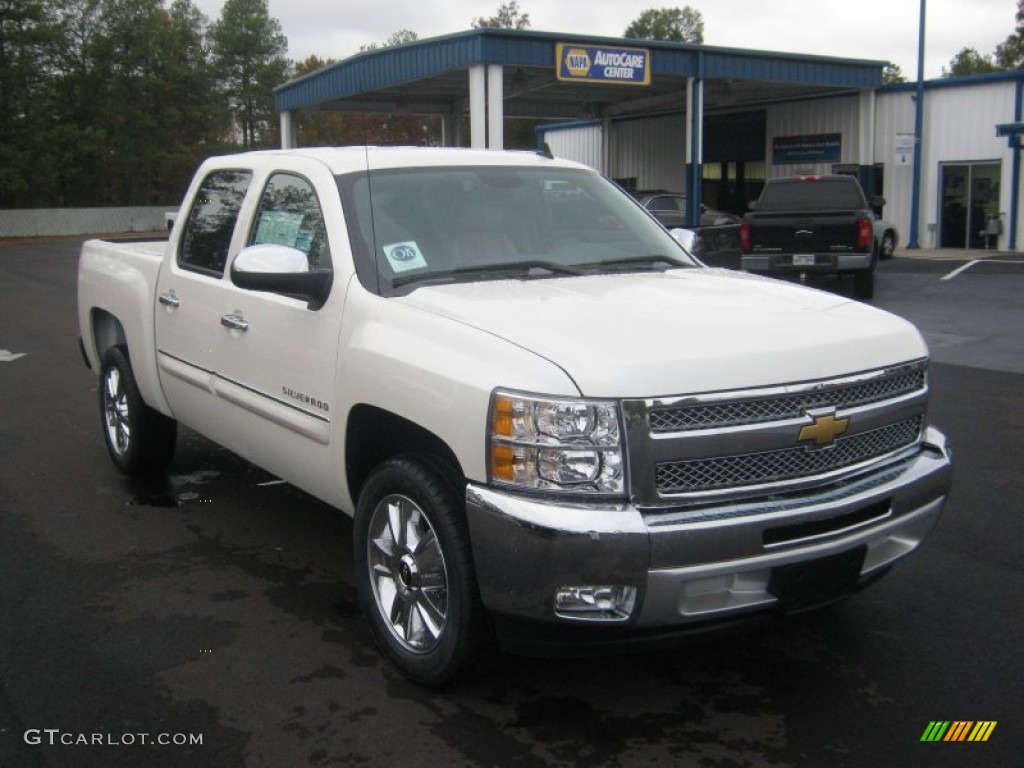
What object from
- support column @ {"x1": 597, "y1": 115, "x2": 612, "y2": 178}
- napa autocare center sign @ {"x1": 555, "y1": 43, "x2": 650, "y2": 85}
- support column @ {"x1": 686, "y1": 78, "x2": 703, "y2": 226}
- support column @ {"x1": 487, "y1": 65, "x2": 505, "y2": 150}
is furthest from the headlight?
support column @ {"x1": 597, "y1": 115, "x2": 612, "y2": 178}

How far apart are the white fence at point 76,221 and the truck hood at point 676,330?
4426 centimetres

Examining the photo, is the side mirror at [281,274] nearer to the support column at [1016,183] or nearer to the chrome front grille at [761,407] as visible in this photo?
the chrome front grille at [761,407]

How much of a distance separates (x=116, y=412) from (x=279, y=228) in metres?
2.43

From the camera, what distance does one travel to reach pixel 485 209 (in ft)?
15.4

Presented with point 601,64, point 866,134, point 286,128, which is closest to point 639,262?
point 601,64

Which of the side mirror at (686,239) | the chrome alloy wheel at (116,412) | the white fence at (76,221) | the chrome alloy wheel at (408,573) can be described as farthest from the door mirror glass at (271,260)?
the white fence at (76,221)

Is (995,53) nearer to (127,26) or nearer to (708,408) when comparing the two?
(127,26)

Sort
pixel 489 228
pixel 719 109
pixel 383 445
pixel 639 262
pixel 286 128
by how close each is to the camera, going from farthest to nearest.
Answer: pixel 719 109 < pixel 286 128 < pixel 639 262 < pixel 489 228 < pixel 383 445

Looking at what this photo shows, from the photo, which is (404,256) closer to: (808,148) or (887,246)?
(887,246)

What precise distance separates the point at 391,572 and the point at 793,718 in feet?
4.86

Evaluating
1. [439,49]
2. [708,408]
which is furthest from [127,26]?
[708,408]

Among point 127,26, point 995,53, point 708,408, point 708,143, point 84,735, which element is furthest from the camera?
point 995,53

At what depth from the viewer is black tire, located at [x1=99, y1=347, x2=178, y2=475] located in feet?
20.9

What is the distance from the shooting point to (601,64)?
Result: 23.3m
